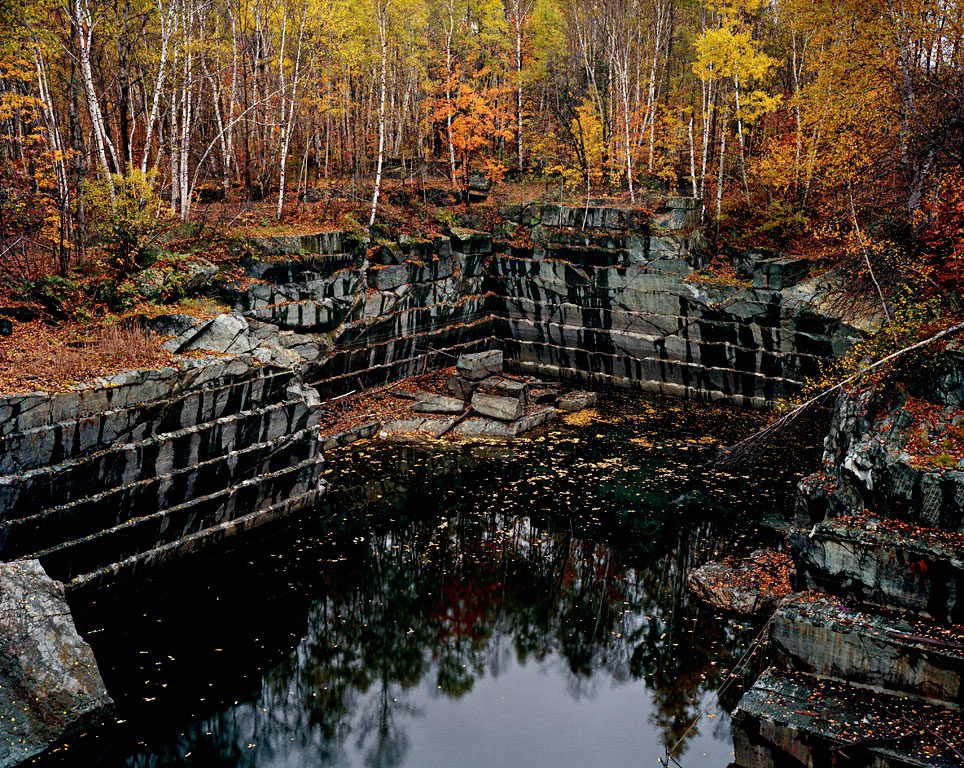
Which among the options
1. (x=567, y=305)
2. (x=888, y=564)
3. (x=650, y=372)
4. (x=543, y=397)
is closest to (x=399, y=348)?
(x=543, y=397)

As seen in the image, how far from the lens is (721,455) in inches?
816

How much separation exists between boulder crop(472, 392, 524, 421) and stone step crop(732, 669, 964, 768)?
13132 millimetres

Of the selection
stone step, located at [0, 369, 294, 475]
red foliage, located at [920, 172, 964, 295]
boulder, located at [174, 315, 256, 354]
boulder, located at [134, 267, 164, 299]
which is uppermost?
red foliage, located at [920, 172, 964, 295]

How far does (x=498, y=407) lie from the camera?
2384 cm

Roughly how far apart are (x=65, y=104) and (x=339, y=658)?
27.1 metres

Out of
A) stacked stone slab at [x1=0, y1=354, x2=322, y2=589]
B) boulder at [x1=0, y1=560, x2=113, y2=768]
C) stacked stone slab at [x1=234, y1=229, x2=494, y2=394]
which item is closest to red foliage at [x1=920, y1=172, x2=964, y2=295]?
stacked stone slab at [x1=0, y1=354, x2=322, y2=589]

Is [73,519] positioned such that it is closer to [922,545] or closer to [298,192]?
[922,545]

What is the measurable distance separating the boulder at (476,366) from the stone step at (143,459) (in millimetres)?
8104

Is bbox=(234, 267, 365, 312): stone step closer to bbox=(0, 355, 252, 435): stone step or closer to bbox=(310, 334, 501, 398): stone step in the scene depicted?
bbox=(310, 334, 501, 398): stone step

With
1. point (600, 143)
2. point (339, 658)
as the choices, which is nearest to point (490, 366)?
point (600, 143)

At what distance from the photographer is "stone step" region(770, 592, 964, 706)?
10523mm

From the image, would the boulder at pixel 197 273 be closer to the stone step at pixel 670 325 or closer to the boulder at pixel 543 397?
the boulder at pixel 543 397

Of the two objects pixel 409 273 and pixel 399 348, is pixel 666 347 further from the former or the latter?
pixel 409 273

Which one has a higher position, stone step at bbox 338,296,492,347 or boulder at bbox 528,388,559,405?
stone step at bbox 338,296,492,347
